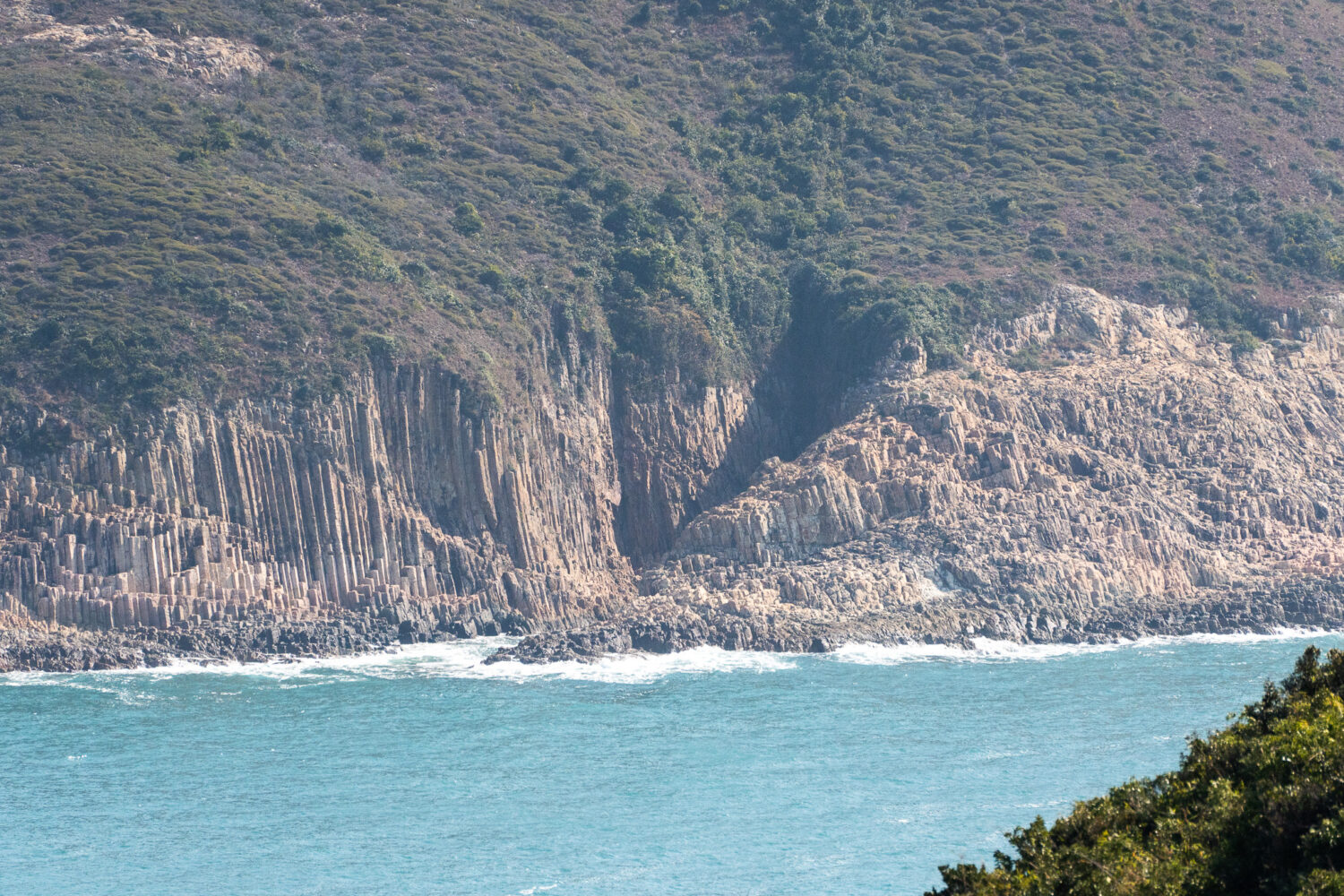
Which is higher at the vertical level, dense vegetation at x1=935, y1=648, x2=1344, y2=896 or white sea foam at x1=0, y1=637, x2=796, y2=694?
dense vegetation at x1=935, y1=648, x2=1344, y2=896

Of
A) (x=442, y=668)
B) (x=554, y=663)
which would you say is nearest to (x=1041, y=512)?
(x=554, y=663)

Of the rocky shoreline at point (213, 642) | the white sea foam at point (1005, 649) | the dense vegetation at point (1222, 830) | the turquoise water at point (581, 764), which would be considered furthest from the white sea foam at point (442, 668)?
the dense vegetation at point (1222, 830)

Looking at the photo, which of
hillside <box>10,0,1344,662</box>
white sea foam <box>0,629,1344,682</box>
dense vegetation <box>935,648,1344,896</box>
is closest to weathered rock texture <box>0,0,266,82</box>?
hillside <box>10,0,1344,662</box>

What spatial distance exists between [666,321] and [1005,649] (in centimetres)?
2512

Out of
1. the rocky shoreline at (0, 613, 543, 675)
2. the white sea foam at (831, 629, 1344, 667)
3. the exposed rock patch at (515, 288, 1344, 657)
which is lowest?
the white sea foam at (831, 629, 1344, 667)

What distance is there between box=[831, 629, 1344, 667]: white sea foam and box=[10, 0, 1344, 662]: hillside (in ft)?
2.61

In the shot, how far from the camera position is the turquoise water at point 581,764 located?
171 feet

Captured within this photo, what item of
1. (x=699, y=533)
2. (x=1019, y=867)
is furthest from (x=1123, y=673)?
(x=1019, y=867)

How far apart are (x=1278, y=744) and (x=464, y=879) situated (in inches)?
1051

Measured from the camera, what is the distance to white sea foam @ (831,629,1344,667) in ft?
263

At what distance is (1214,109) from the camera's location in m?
116

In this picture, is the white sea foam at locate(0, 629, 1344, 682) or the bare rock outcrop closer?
the white sea foam at locate(0, 629, 1344, 682)

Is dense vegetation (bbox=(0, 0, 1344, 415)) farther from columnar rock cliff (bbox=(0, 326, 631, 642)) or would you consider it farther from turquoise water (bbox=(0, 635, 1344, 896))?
turquoise water (bbox=(0, 635, 1344, 896))

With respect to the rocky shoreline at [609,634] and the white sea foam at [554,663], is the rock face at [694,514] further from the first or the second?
the white sea foam at [554,663]
